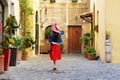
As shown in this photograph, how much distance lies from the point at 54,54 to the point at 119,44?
5.26m

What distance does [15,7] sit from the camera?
59.9ft

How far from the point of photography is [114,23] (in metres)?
17.2

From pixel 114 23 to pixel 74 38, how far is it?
14.2m

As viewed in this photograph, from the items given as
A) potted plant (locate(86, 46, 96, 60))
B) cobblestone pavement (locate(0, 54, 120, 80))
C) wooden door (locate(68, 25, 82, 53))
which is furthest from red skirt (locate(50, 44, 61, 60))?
wooden door (locate(68, 25, 82, 53))

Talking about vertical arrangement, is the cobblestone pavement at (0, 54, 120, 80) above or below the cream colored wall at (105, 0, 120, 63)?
below

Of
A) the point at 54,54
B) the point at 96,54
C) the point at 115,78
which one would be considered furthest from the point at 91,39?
the point at 115,78

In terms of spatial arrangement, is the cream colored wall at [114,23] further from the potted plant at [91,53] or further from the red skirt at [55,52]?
the red skirt at [55,52]

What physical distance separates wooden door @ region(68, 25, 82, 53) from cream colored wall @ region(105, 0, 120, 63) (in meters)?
14.1

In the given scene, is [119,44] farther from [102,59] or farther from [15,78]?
[15,78]

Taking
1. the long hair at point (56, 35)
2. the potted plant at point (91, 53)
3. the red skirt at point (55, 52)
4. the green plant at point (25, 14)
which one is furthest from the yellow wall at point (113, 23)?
the green plant at point (25, 14)

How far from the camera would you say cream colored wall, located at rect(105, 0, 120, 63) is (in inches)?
675

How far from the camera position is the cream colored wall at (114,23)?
1715 cm

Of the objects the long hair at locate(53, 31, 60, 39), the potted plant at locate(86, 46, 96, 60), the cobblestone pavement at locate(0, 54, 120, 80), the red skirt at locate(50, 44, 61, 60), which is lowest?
the cobblestone pavement at locate(0, 54, 120, 80)

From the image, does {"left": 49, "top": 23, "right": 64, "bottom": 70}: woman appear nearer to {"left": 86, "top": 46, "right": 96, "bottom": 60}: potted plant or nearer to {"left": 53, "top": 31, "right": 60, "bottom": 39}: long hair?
{"left": 53, "top": 31, "right": 60, "bottom": 39}: long hair
